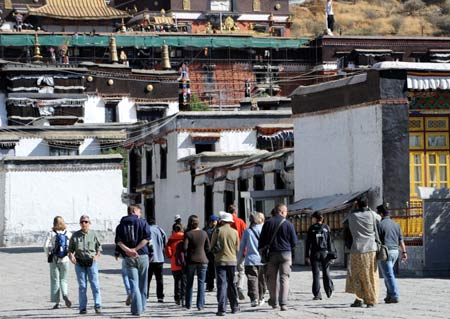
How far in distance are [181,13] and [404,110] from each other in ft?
213

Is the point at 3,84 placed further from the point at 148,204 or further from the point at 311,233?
the point at 311,233

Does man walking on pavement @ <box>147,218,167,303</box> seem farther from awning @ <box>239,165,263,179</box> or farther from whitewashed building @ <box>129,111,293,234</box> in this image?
whitewashed building @ <box>129,111,293,234</box>

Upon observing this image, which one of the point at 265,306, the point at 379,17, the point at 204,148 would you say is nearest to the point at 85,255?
the point at 265,306

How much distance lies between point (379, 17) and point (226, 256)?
365 ft

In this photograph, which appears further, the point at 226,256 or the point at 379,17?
the point at 379,17

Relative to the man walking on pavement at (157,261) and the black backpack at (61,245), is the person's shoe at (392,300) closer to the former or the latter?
the man walking on pavement at (157,261)

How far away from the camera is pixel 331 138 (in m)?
33.2

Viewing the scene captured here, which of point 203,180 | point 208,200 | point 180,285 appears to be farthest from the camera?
point 208,200

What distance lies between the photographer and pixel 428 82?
99.6 ft

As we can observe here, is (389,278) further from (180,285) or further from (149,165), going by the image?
(149,165)

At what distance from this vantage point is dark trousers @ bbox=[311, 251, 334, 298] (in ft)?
70.8

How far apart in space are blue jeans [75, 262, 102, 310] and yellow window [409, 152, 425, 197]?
1180cm

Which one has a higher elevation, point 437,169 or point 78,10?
point 78,10

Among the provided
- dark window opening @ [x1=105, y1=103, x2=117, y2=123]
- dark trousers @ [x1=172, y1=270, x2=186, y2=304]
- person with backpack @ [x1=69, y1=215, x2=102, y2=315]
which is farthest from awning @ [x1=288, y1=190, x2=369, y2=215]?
dark window opening @ [x1=105, y1=103, x2=117, y2=123]
